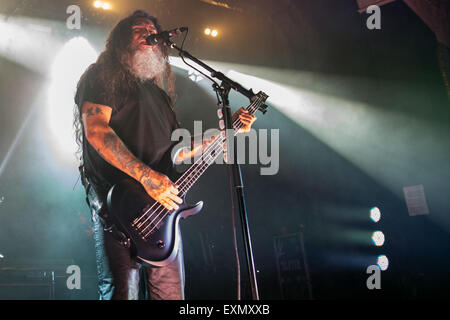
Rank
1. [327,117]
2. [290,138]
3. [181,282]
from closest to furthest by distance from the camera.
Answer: [181,282] < [327,117] < [290,138]

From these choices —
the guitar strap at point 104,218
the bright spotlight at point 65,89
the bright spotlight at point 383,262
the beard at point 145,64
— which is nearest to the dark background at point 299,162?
the bright spotlight at point 383,262

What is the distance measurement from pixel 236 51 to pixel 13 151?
4600 millimetres

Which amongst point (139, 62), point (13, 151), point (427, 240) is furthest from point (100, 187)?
point (13, 151)

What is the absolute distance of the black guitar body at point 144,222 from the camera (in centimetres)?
151

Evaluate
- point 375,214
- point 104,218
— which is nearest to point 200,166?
point 104,218

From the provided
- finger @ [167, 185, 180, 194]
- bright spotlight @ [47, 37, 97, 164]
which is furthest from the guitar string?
bright spotlight @ [47, 37, 97, 164]

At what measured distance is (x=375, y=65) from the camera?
4.84 meters

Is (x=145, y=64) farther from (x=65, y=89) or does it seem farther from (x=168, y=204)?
(x=65, y=89)

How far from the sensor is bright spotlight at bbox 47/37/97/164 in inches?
237

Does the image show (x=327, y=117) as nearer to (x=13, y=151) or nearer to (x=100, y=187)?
(x=100, y=187)

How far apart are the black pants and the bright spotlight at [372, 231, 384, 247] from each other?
13.3ft

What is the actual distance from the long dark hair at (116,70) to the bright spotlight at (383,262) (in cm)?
411

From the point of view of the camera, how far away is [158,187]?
1.67 meters

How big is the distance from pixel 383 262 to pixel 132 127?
14.3 feet
